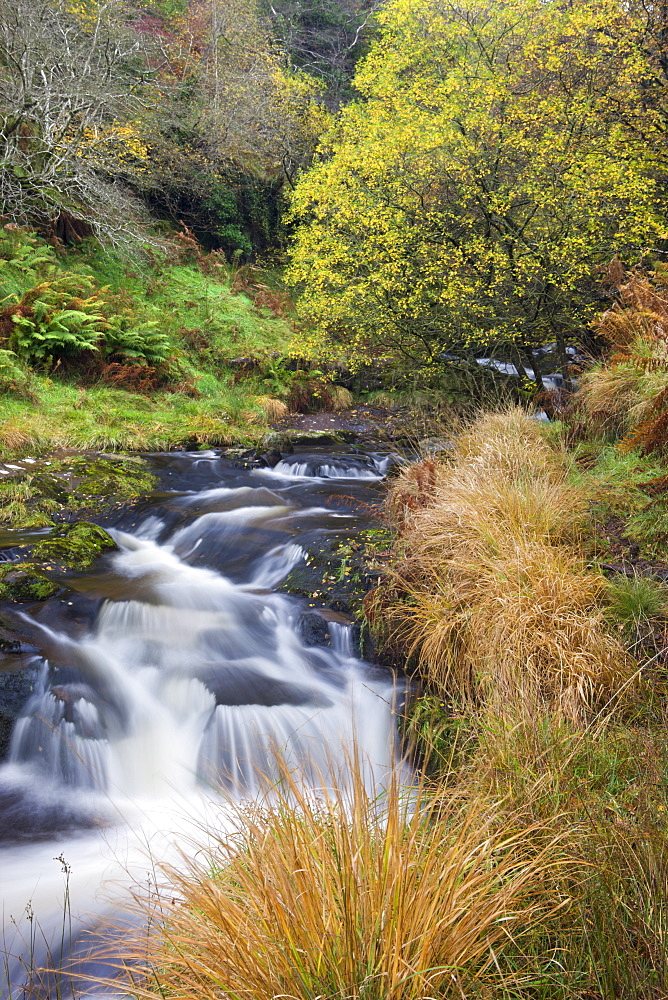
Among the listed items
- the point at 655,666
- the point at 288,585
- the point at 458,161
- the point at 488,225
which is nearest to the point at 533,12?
the point at 458,161

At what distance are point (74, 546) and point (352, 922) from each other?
5.64 metres

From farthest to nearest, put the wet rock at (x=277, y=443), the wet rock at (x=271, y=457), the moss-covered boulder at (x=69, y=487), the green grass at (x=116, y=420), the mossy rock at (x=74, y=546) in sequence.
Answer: the wet rock at (x=277, y=443) < the wet rock at (x=271, y=457) < the green grass at (x=116, y=420) < the moss-covered boulder at (x=69, y=487) < the mossy rock at (x=74, y=546)

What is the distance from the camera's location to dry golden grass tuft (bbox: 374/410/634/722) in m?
3.62

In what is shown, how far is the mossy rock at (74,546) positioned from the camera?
6.32 meters

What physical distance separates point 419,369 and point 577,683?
351 inches

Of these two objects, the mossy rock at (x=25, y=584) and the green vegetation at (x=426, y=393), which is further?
the mossy rock at (x=25, y=584)

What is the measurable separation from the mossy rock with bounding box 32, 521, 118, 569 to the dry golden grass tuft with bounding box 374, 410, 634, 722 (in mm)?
3156

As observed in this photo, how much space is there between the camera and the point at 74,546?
6.59m

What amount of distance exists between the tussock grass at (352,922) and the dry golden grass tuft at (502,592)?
1188 mm

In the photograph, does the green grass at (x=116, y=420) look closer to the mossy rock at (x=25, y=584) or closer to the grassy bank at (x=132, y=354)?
the grassy bank at (x=132, y=354)

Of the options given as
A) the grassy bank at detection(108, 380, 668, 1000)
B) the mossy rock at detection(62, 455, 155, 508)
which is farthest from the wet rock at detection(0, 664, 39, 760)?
the mossy rock at detection(62, 455, 155, 508)

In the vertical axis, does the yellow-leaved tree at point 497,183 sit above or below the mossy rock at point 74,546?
above

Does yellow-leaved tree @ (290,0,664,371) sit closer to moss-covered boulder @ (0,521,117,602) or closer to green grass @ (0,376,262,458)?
green grass @ (0,376,262,458)

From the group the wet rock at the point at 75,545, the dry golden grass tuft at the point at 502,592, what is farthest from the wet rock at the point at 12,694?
the dry golden grass tuft at the point at 502,592
